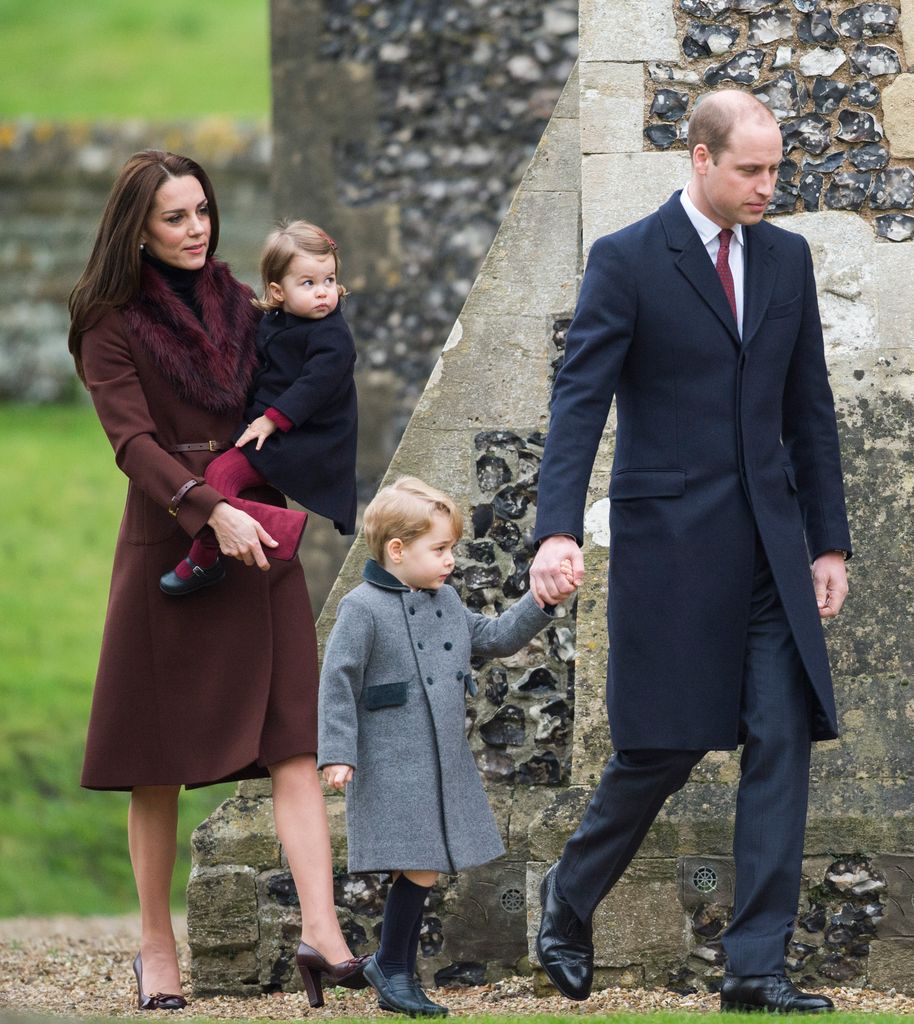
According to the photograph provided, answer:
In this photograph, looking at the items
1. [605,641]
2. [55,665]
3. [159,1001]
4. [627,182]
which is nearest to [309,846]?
[159,1001]

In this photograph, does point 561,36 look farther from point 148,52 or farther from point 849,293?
point 148,52

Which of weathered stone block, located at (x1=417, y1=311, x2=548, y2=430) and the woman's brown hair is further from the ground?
the woman's brown hair

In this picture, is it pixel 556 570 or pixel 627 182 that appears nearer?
pixel 556 570

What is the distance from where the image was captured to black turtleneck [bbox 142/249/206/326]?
490 centimetres

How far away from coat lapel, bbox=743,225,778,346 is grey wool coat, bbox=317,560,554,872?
32.1 inches

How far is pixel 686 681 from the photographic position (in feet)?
14.2

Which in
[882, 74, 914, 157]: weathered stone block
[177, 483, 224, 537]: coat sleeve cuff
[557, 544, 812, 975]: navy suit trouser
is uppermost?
[882, 74, 914, 157]: weathered stone block

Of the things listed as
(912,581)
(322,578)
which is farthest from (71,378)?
(912,581)

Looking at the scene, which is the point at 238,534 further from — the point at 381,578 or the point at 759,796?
the point at 759,796

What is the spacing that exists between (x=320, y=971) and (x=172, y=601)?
0.97 metres

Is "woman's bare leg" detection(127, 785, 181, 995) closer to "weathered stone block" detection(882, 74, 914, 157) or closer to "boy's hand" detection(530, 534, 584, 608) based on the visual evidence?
"boy's hand" detection(530, 534, 584, 608)

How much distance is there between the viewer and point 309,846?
4758mm

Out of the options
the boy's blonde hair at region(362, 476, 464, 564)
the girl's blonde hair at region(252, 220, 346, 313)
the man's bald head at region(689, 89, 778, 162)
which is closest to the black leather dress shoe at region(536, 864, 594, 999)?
the boy's blonde hair at region(362, 476, 464, 564)

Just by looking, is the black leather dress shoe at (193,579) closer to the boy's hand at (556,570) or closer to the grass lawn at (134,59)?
the boy's hand at (556,570)
